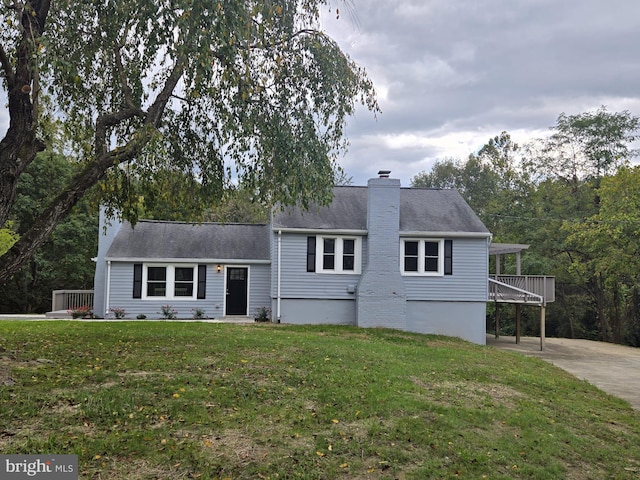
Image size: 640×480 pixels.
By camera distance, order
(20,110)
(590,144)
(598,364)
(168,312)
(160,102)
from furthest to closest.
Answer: (590,144) < (168,312) < (598,364) < (160,102) < (20,110)

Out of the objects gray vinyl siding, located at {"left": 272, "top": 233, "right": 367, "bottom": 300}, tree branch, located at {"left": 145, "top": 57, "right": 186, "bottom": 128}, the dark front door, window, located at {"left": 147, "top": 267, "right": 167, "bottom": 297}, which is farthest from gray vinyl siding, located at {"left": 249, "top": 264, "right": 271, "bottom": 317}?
tree branch, located at {"left": 145, "top": 57, "right": 186, "bottom": 128}

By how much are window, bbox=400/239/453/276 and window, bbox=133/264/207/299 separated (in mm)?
7138

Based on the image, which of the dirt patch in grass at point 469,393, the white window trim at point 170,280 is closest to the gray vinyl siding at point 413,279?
the white window trim at point 170,280

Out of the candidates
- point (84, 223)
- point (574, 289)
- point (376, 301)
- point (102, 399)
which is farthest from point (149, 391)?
point (574, 289)

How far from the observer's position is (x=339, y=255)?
16859 millimetres

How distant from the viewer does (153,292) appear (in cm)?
Result: 1752

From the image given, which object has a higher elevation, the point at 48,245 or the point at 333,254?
the point at 48,245

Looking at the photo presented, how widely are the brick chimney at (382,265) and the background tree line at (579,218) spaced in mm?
11516

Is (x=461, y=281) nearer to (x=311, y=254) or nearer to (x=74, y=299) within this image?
(x=311, y=254)

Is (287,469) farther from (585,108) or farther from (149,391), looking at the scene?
(585,108)

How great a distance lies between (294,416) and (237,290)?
13144 mm

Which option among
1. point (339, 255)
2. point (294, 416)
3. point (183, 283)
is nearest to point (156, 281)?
point (183, 283)

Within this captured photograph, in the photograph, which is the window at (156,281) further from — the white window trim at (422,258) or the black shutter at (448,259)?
the black shutter at (448,259)

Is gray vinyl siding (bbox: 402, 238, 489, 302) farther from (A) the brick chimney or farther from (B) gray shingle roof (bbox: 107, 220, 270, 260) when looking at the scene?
(B) gray shingle roof (bbox: 107, 220, 270, 260)
